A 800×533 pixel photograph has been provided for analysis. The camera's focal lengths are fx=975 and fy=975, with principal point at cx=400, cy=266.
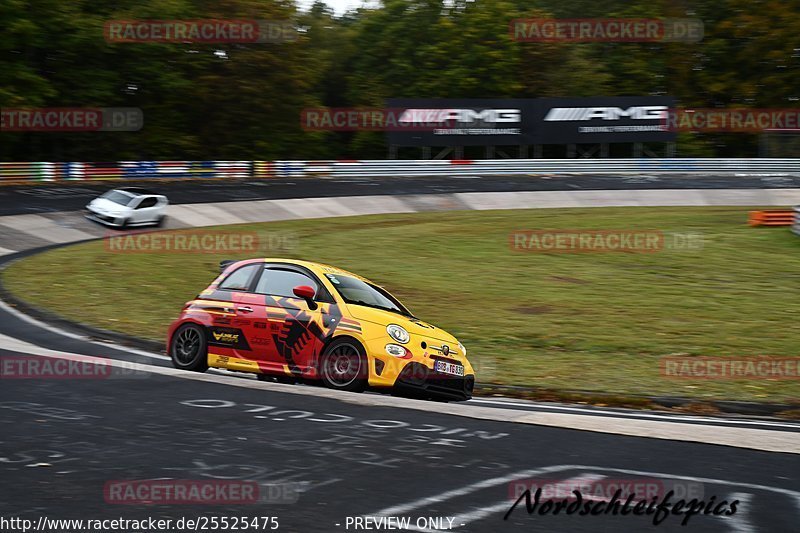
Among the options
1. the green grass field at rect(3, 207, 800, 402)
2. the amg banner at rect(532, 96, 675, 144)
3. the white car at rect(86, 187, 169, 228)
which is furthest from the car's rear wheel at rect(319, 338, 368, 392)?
the amg banner at rect(532, 96, 675, 144)

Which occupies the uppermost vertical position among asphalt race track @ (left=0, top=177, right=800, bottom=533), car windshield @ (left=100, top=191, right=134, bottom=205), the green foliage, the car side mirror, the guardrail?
the green foliage

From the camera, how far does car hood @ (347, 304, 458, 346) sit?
1071cm

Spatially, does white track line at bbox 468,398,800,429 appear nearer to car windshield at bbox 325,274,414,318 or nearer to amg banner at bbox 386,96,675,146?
car windshield at bbox 325,274,414,318

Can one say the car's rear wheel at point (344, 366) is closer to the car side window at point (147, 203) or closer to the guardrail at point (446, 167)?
the car side window at point (147, 203)

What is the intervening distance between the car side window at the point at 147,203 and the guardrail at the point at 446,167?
455 inches

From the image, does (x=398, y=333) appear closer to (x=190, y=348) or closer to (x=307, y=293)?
(x=307, y=293)

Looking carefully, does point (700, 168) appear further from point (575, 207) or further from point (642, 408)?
point (642, 408)

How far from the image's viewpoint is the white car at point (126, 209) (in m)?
32.5

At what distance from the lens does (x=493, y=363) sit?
14156 millimetres

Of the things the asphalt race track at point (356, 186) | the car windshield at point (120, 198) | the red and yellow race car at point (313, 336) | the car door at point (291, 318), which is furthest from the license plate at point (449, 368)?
the asphalt race track at point (356, 186)

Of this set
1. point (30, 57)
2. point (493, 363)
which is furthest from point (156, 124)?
point (493, 363)

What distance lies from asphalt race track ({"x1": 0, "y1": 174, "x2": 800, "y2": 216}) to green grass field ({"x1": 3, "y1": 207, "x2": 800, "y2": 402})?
8.56 metres

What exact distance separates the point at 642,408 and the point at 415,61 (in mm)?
53434

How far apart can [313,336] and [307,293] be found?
19.0 inches
